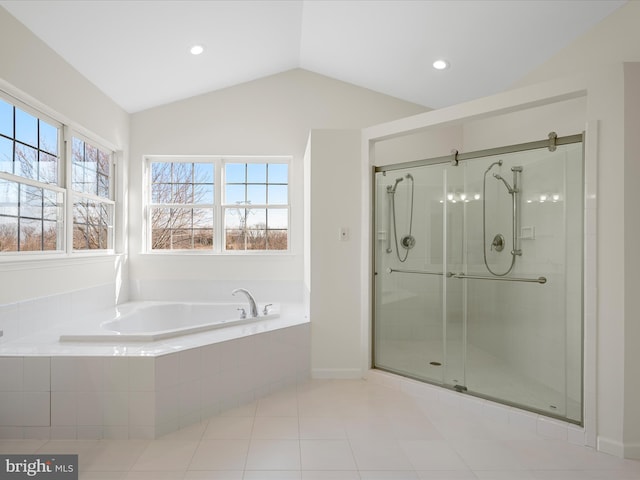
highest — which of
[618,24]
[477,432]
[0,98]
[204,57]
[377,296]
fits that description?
[204,57]

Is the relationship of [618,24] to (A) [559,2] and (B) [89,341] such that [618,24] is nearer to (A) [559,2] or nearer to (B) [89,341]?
(A) [559,2]

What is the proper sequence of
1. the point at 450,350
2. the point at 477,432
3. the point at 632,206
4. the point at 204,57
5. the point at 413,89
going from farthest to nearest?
the point at 413,89, the point at 204,57, the point at 450,350, the point at 477,432, the point at 632,206

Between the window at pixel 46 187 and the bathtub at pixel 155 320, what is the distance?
Answer: 2.02 ft

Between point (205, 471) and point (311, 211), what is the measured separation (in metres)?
1.86

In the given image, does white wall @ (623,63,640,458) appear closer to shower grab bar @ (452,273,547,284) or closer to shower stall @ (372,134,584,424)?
shower stall @ (372,134,584,424)

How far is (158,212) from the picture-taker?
4.22 meters

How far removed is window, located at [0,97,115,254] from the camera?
2.53 meters

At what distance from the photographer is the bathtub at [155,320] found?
2.48 metres

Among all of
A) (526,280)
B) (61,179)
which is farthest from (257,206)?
(526,280)

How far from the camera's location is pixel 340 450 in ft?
6.77

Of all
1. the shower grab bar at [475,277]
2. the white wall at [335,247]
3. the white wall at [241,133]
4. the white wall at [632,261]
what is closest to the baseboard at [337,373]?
the white wall at [335,247]

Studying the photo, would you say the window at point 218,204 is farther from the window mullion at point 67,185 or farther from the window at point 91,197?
the window mullion at point 67,185

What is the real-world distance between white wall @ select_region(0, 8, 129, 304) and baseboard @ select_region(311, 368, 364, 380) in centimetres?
198

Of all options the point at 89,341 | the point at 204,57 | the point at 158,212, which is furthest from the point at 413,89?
the point at 89,341
